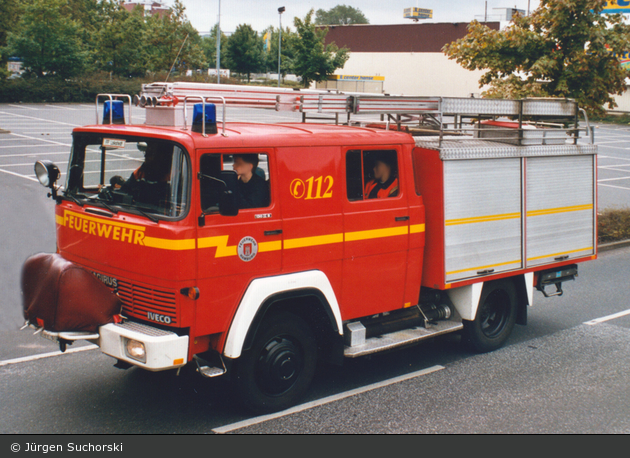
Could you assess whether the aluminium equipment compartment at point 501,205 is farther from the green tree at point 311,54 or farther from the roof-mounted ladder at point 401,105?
the green tree at point 311,54

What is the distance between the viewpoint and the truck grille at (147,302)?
4895mm

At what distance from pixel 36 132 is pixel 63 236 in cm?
2604

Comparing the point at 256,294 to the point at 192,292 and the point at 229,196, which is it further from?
the point at 229,196

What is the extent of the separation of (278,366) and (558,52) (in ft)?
34.4

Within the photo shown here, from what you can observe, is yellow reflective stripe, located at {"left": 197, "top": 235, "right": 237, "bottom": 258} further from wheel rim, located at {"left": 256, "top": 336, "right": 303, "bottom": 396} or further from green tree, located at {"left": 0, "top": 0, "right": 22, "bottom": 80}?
green tree, located at {"left": 0, "top": 0, "right": 22, "bottom": 80}

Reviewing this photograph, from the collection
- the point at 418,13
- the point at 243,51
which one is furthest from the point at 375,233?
the point at 418,13

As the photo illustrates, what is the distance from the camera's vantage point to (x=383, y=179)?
6.27m

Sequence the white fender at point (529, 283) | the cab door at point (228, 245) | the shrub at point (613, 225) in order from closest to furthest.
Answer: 1. the cab door at point (228, 245)
2. the white fender at point (529, 283)
3. the shrub at point (613, 225)

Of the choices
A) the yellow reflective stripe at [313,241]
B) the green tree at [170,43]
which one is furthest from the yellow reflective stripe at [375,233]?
the green tree at [170,43]

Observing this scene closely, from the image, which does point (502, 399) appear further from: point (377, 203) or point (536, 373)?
point (377, 203)

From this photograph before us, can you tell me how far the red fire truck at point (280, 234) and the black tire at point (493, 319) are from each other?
0.03 m

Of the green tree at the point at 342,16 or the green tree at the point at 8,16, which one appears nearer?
the green tree at the point at 8,16

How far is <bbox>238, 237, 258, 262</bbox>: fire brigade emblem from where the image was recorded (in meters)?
5.17

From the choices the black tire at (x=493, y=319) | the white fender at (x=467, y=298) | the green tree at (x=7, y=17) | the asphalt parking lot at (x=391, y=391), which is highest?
the green tree at (x=7, y=17)
